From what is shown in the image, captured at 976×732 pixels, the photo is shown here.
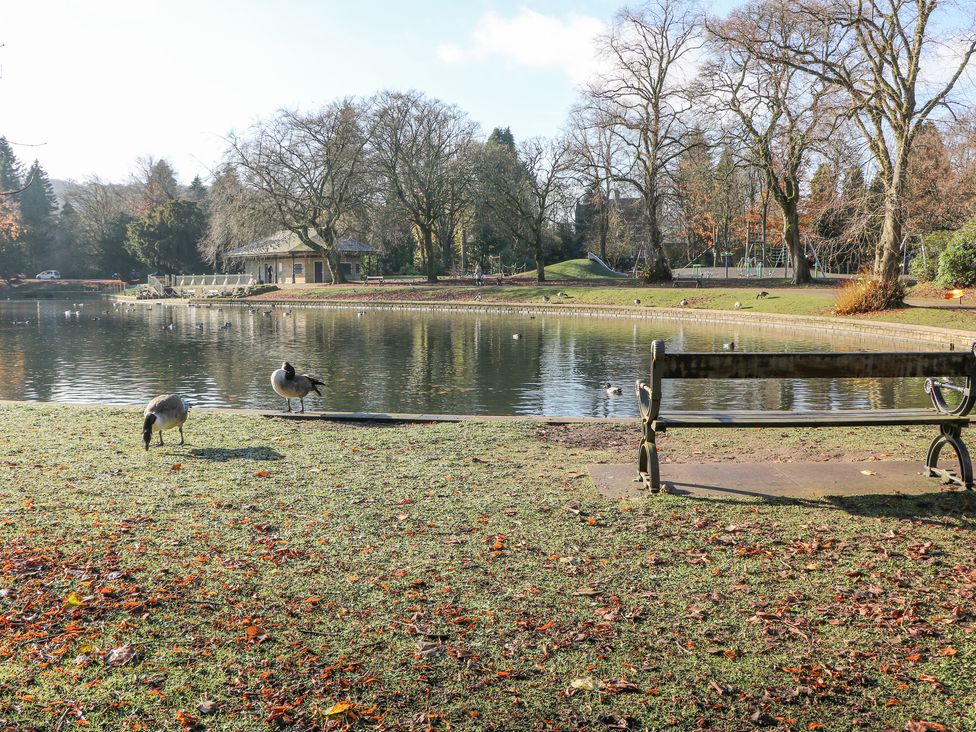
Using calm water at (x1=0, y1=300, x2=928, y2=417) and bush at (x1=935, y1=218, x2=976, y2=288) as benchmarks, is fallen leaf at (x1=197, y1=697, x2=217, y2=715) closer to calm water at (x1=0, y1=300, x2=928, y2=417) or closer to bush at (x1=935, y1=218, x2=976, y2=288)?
calm water at (x1=0, y1=300, x2=928, y2=417)

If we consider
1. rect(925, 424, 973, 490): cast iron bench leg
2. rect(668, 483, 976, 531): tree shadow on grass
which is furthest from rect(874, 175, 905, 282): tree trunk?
rect(668, 483, 976, 531): tree shadow on grass

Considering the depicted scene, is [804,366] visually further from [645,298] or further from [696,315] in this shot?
[645,298]

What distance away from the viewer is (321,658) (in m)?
3.65

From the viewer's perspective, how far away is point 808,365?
622 cm

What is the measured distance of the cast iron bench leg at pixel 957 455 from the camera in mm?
6211

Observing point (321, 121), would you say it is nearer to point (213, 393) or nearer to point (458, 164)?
point (458, 164)

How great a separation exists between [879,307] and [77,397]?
25.9 meters

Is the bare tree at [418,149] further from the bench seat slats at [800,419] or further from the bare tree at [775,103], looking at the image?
the bench seat slats at [800,419]

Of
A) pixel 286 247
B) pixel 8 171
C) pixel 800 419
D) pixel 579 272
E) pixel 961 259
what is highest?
pixel 8 171

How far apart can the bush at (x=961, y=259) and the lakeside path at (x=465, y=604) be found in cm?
2928

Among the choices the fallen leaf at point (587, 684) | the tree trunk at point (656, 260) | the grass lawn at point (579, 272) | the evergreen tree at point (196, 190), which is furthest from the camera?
the evergreen tree at point (196, 190)

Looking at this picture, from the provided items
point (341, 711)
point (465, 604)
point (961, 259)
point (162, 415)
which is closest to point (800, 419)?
point (465, 604)

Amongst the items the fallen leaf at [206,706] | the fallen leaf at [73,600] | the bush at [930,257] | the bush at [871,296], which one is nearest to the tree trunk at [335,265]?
the bush at [930,257]

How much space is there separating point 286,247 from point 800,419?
223ft
